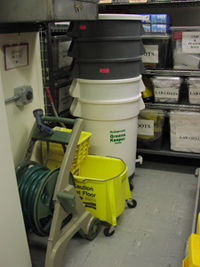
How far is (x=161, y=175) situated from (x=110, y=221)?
35.6 inches

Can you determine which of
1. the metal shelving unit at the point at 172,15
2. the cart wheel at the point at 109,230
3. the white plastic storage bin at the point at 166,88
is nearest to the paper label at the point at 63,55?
the metal shelving unit at the point at 172,15

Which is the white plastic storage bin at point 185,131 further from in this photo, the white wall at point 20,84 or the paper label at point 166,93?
the white wall at point 20,84

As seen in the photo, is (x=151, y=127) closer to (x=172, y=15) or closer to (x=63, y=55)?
(x=63, y=55)

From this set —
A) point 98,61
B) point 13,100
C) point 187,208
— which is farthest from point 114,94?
point 187,208

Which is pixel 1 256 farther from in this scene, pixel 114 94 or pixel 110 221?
pixel 114 94

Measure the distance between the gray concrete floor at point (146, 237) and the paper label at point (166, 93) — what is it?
734mm

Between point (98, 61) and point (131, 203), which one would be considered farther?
point (131, 203)

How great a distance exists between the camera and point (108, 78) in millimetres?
1829

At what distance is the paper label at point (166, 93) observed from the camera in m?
2.37

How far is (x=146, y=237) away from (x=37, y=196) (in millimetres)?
784

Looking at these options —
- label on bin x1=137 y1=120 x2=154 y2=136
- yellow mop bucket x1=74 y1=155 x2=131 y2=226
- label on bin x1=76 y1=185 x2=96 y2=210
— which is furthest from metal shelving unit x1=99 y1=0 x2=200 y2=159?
label on bin x1=76 y1=185 x2=96 y2=210

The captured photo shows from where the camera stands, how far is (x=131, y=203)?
6.63ft

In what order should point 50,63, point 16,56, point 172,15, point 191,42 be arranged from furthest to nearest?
1. point 172,15
2. point 191,42
3. point 50,63
4. point 16,56

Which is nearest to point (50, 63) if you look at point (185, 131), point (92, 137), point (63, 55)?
point (63, 55)
